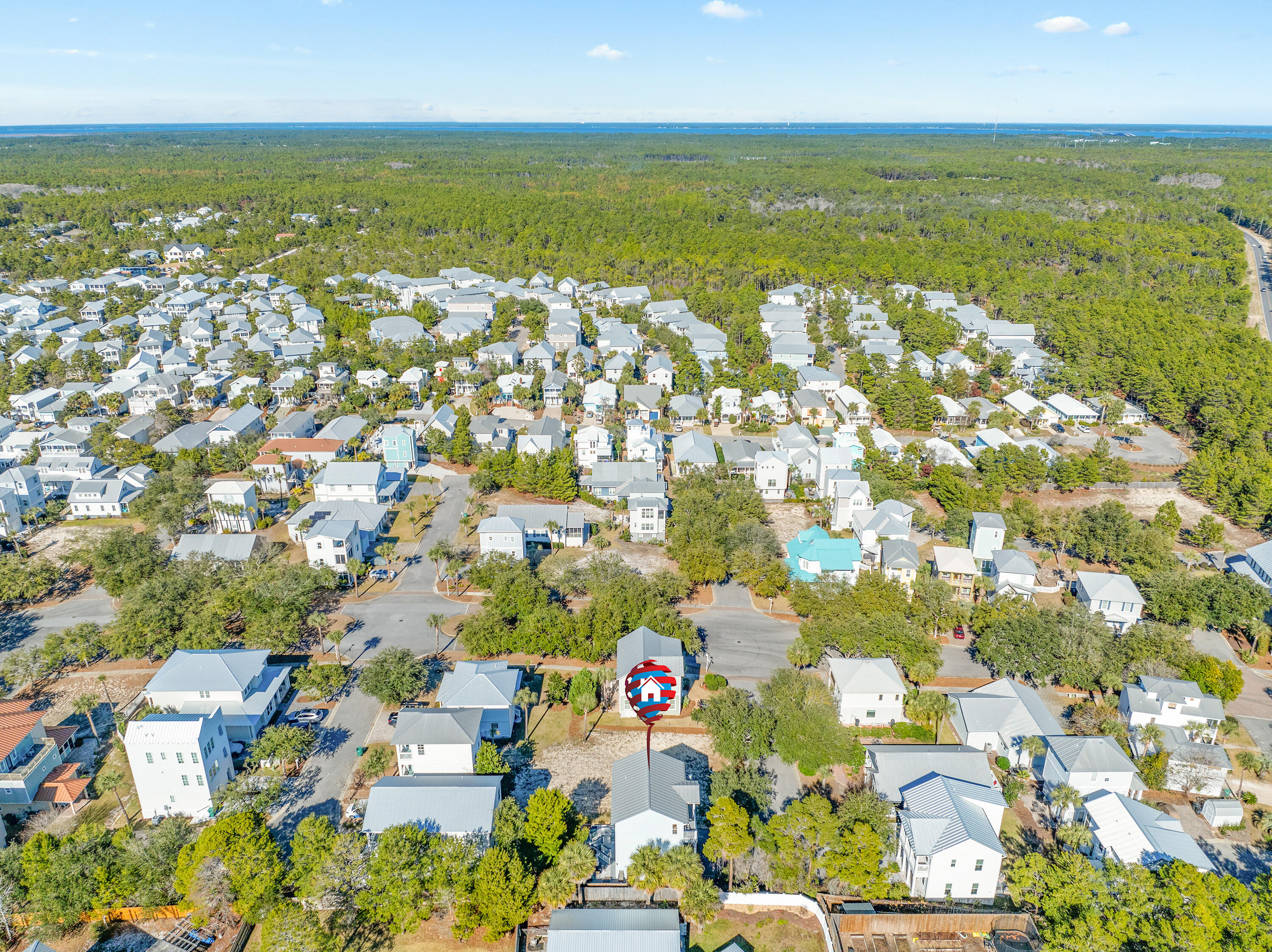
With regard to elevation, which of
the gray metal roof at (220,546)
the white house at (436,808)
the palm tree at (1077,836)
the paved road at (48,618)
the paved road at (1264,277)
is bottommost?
the paved road at (48,618)

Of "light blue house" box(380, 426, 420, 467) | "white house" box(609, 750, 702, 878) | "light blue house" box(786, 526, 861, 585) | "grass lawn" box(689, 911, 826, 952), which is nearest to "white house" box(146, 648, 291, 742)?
"white house" box(609, 750, 702, 878)

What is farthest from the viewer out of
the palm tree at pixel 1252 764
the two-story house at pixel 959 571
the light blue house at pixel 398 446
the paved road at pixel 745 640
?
the light blue house at pixel 398 446

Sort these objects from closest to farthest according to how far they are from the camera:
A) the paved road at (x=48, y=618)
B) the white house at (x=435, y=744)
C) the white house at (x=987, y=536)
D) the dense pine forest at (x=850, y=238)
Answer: the white house at (x=435, y=744)
the paved road at (x=48, y=618)
the white house at (x=987, y=536)
the dense pine forest at (x=850, y=238)

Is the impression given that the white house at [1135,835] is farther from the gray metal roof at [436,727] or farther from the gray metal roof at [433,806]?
the gray metal roof at [436,727]

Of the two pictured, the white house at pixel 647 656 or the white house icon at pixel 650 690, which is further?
the white house at pixel 647 656

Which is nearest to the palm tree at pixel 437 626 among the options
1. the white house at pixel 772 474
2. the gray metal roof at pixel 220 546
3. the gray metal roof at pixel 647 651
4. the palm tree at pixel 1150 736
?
the gray metal roof at pixel 647 651

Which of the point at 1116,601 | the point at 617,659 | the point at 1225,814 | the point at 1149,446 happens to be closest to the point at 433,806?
the point at 617,659
